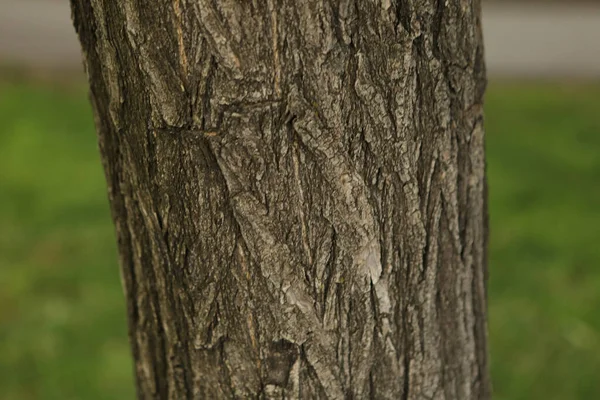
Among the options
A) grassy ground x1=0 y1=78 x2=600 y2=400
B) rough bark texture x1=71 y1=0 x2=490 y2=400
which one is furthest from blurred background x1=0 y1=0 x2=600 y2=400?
rough bark texture x1=71 y1=0 x2=490 y2=400

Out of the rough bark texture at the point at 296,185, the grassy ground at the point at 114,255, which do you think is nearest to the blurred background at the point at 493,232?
the grassy ground at the point at 114,255

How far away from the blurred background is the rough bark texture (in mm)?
2148

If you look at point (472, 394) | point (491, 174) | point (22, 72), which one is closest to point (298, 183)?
Result: point (472, 394)

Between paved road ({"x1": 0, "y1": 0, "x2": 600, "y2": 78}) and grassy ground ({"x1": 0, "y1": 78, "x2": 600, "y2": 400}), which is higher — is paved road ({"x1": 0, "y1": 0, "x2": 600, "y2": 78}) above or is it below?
above

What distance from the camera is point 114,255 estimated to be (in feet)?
15.5

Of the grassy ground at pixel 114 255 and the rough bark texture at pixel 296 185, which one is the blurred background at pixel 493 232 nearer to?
the grassy ground at pixel 114 255

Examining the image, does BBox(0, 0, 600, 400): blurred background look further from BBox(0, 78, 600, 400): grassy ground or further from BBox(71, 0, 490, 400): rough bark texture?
BBox(71, 0, 490, 400): rough bark texture

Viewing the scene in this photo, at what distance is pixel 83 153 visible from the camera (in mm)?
6051

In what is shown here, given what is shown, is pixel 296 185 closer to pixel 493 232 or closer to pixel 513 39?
pixel 493 232

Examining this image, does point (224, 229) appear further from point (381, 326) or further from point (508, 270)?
point (508, 270)

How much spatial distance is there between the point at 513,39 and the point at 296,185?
7403 mm

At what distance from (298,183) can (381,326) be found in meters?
0.40

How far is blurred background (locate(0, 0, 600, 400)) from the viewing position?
3.76 m

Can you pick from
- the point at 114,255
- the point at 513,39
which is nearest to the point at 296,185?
the point at 114,255
